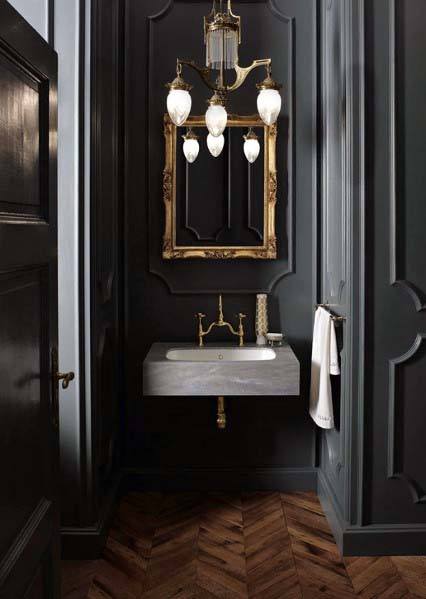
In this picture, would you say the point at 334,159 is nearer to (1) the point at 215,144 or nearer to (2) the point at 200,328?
(1) the point at 215,144

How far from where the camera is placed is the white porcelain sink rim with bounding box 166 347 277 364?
3195mm

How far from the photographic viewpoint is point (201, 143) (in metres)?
3.30

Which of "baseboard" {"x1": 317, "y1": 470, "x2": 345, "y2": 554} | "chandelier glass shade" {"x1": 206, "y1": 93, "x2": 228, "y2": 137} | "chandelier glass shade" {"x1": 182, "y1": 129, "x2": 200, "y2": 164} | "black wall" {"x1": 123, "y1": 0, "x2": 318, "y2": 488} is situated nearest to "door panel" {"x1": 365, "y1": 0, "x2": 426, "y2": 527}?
"baseboard" {"x1": 317, "y1": 470, "x2": 345, "y2": 554}

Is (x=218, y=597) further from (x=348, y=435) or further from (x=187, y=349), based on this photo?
(x=187, y=349)

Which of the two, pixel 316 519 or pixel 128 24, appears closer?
pixel 316 519

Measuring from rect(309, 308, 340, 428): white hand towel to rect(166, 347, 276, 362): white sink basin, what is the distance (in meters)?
0.26

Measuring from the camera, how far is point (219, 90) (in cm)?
274

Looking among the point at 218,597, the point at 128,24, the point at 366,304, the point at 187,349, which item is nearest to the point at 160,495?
the point at 187,349

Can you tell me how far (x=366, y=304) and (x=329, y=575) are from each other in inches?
41.8

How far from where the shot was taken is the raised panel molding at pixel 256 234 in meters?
3.30

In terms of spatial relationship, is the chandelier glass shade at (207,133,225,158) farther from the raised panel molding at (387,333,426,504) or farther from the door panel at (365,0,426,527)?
the raised panel molding at (387,333,426,504)

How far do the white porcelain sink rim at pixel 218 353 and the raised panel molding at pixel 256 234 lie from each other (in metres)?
0.32

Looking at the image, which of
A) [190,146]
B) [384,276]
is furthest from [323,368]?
[190,146]

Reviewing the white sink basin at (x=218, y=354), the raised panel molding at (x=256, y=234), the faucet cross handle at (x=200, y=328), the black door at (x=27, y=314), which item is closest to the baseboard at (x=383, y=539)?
the white sink basin at (x=218, y=354)
